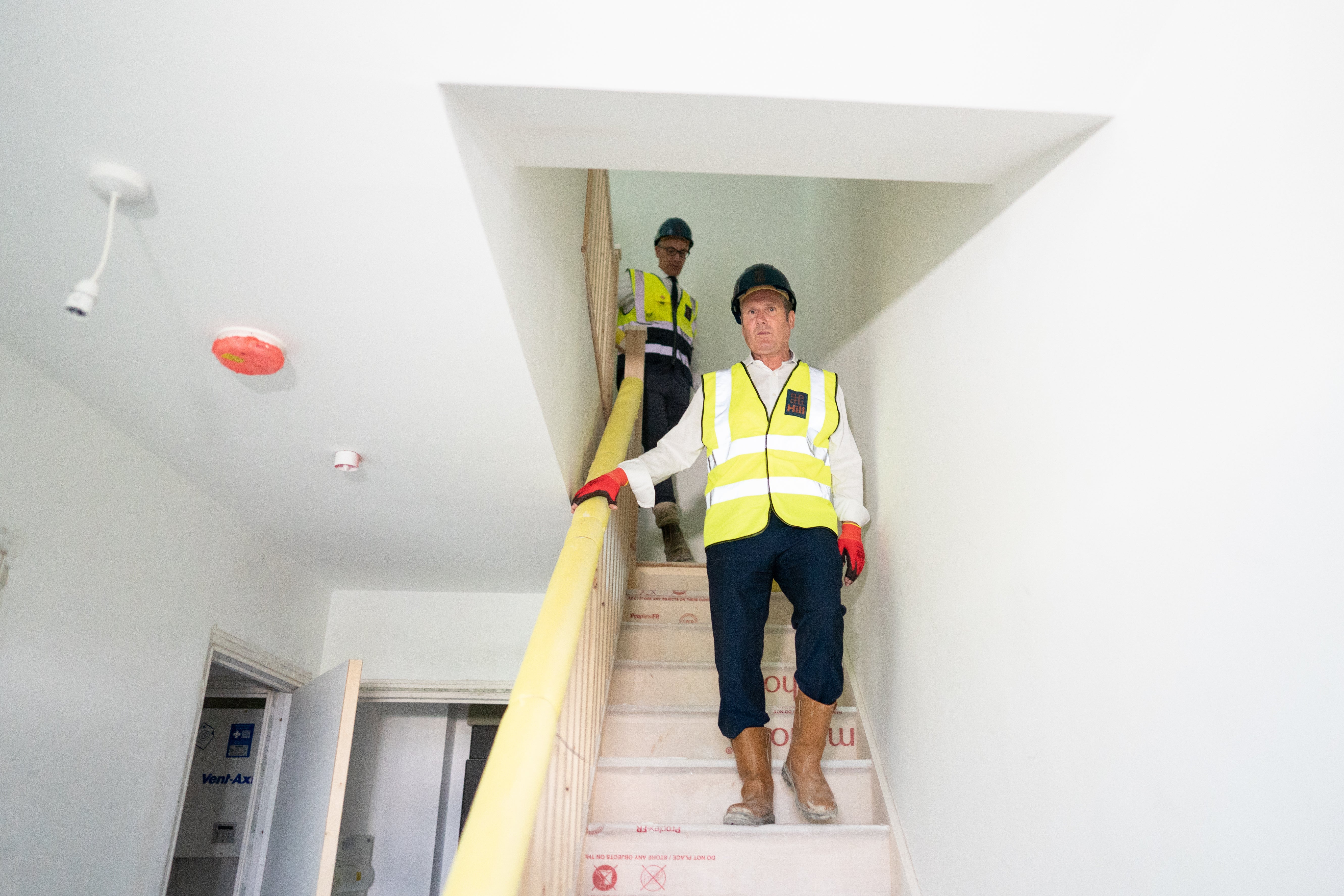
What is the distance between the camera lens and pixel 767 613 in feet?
8.14

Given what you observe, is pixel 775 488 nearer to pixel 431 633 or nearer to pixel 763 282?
pixel 763 282

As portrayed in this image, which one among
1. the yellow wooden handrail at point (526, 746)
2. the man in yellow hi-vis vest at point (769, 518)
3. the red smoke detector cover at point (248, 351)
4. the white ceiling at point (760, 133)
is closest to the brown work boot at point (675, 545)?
the man in yellow hi-vis vest at point (769, 518)

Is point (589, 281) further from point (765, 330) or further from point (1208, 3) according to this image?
point (1208, 3)

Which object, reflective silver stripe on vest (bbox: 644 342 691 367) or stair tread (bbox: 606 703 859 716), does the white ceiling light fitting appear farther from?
reflective silver stripe on vest (bbox: 644 342 691 367)

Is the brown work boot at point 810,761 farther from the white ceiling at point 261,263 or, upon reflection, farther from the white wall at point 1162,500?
the white ceiling at point 261,263

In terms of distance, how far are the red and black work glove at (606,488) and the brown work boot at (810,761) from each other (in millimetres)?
420

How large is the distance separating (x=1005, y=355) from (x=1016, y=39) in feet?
1.93

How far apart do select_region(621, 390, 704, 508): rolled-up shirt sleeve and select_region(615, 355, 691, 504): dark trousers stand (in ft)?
3.63

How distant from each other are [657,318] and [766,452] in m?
1.69

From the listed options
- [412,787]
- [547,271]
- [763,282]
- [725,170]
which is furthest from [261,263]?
[412,787]

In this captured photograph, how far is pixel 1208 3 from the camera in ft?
4.16

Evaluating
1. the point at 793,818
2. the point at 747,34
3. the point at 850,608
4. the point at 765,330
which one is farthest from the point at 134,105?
the point at 850,608

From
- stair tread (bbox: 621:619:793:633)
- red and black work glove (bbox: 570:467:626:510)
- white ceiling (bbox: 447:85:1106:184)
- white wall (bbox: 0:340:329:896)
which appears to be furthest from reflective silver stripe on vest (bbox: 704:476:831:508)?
white wall (bbox: 0:340:329:896)

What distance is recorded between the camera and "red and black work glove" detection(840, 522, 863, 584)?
241 cm
